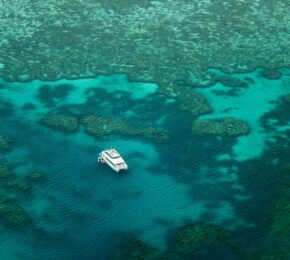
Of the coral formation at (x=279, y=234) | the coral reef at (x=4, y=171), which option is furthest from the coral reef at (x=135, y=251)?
the coral reef at (x=4, y=171)

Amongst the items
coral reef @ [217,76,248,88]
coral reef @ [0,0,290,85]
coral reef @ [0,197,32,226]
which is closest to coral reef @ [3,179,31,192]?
coral reef @ [0,197,32,226]

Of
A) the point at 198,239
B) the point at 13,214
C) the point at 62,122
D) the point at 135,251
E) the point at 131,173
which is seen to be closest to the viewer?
the point at 135,251

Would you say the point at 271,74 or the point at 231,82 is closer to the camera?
the point at 231,82

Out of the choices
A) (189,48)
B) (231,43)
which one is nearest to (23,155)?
Result: (189,48)

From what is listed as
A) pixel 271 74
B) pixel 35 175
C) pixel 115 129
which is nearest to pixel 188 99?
pixel 115 129

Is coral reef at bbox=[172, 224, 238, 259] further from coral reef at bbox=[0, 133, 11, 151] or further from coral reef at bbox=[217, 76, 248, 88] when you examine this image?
coral reef at bbox=[217, 76, 248, 88]

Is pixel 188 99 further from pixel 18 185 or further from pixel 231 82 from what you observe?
pixel 18 185

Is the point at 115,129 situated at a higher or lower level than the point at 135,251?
higher
